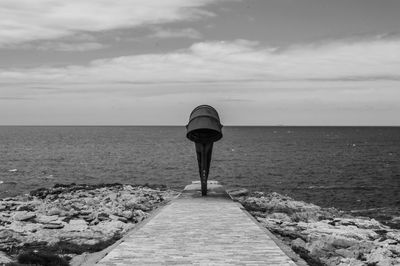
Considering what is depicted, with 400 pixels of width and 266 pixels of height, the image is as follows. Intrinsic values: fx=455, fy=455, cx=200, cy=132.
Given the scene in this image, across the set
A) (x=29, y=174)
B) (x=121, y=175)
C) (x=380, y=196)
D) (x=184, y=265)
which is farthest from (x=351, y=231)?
(x=29, y=174)

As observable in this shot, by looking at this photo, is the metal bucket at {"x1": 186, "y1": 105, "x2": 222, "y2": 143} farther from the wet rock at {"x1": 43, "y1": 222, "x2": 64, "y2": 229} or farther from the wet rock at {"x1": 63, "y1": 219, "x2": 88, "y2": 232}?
the wet rock at {"x1": 43, "y1": 222, "x2": 64, "y2": 229}

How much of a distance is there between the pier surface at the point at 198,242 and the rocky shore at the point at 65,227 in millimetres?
1702

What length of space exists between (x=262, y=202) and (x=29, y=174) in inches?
1438

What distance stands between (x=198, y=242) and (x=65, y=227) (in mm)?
6376

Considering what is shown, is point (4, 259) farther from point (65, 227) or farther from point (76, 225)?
point (76, 225)

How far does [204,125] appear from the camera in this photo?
18.8m

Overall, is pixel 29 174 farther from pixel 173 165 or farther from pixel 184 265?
pixel 184 265

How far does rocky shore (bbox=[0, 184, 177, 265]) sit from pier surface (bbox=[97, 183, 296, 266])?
170 cm

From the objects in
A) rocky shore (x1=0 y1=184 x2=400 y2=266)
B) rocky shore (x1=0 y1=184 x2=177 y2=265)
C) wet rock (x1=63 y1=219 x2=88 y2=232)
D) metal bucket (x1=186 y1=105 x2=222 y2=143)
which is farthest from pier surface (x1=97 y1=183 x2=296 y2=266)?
metal bucket (x1=186 y1=105 x2=222 y2=143)

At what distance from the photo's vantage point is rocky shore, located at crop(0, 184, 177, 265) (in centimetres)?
1213

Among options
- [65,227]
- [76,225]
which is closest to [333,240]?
[76,225]

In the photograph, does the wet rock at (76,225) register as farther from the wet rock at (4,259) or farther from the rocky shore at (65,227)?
the wet rock at (4,259)

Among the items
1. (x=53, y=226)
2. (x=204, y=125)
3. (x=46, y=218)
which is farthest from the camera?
(x=204, y=125)

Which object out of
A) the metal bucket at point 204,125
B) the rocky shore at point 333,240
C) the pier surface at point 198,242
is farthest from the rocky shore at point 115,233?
the metal bucket at point 204,125
